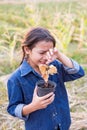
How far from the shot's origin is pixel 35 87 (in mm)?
2357

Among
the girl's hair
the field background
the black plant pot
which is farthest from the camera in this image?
the field background

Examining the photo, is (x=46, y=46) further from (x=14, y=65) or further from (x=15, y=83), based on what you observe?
(x=14, y=65)

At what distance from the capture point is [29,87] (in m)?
2.39

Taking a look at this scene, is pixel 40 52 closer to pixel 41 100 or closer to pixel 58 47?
pixel 41 100

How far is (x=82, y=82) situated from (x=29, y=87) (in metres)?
2.23

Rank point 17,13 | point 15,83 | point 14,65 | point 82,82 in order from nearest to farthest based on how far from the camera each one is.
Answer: point 15,83 → point 82,82 → point 14,65 → point 17,13

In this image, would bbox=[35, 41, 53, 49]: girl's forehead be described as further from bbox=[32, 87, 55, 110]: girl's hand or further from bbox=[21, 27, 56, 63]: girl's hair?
bbox=[32, 87, 55, 110]: girl's hand

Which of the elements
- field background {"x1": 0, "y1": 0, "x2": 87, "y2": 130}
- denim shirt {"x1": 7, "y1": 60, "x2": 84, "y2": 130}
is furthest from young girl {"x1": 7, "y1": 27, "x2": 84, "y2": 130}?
field background {"x1": 0, "y1": 0, "x2": 87, "y2": 130}

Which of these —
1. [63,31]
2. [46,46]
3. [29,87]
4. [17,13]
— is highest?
[46,46]

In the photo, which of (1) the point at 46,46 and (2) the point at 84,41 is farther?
(2) the point at 84,41

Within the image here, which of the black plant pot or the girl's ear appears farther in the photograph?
the girl's ear

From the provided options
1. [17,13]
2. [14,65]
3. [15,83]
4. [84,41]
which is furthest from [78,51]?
[15,83]

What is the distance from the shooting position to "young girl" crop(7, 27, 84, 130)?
2291 millimetres

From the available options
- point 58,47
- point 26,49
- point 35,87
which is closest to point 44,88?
point 35,87
